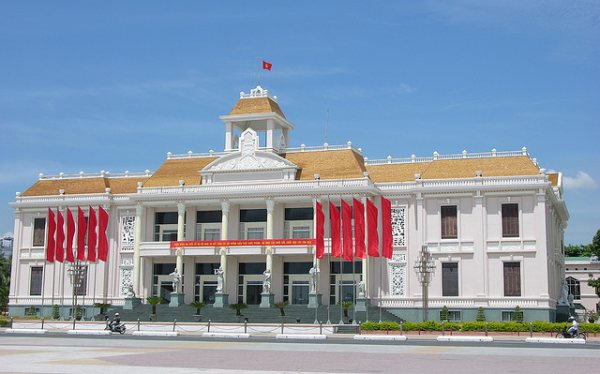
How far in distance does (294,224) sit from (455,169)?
13.8 m

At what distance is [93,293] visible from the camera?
68.1 meters

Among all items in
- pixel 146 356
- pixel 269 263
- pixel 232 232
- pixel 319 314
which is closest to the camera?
pixel 146 356

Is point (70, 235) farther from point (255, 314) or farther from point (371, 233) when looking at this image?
point (371, 233)

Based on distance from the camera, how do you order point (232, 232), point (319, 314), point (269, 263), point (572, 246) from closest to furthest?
point (319, 314)
point (269, 263)
point (232, 232)
point (572, 246)

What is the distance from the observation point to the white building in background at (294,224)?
58031 mm

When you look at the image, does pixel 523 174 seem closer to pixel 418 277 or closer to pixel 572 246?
pixel 418 277

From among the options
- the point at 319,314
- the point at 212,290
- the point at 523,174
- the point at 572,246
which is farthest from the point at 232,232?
the point at 572,246

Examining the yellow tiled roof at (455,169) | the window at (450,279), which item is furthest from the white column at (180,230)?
the window at (450,279)

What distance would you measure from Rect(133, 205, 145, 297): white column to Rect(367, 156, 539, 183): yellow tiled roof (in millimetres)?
19892

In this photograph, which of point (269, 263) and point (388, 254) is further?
point (269, 263)

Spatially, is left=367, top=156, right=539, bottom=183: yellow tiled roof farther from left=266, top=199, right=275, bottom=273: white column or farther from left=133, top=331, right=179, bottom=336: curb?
left=133, top=331, right=179, bottom=336: curb

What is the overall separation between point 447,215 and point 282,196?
13.2 metres

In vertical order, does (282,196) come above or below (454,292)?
above

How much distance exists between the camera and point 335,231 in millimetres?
56562
